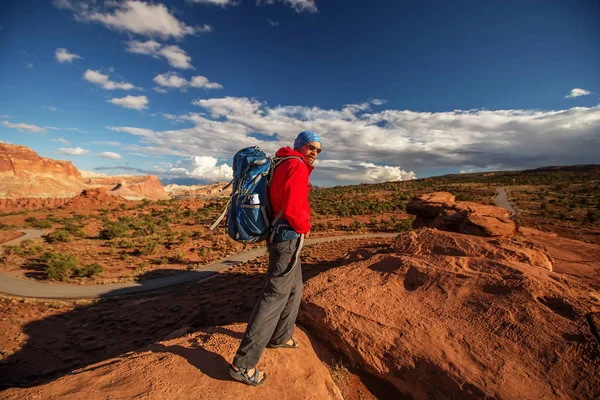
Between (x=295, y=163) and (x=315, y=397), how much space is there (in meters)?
2.48

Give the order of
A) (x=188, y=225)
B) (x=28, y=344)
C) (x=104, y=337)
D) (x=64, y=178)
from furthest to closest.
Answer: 1. (x=64, y=178)
2. (x=188, y=225)
3. (x=104, y=337)
4. (x=28, y=344)

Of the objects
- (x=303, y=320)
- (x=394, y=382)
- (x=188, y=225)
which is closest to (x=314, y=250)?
(x=303, y=320)

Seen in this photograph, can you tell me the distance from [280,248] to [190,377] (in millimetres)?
1654

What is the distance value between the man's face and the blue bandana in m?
0.05

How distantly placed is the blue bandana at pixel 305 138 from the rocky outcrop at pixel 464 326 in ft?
8.50

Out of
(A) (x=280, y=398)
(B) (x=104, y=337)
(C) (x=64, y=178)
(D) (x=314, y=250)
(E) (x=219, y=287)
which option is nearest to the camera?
(A) (x=280, y=398)

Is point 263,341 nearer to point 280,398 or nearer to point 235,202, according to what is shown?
point 280,398

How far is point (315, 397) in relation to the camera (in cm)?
276

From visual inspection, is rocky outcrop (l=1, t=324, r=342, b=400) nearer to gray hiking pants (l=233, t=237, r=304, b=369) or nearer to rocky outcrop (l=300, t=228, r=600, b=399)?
gray hiking pants (l=233, t=237, r=304, b=369)

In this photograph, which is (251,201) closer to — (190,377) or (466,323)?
(190,377)

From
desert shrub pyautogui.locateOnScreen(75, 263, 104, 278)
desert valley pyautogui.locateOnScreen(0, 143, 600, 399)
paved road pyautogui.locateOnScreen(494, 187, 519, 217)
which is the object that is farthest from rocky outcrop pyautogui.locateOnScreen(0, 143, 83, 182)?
paved road pyautogui.locateOnScreen(494, 187, 519, 217)

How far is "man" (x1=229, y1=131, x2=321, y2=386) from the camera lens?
262 cm

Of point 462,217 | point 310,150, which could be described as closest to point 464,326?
point 310,150

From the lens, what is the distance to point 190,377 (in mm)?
2738
